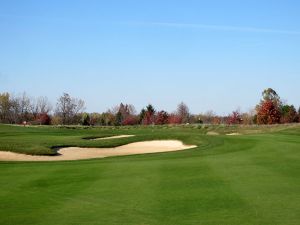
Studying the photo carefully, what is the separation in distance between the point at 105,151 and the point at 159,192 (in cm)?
1628

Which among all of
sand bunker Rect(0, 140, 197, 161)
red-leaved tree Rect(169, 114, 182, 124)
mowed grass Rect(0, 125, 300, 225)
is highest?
red-leaved tree Rect(169, 114, 182, 124)

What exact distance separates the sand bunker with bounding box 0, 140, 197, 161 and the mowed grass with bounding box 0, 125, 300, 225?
16.2ft

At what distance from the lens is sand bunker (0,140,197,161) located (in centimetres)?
2280

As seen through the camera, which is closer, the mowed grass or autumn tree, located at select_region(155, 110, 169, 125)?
the mowed grass

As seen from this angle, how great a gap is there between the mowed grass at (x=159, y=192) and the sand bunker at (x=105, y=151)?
494cm

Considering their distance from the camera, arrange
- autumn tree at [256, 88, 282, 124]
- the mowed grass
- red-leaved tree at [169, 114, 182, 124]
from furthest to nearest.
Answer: red-leaved tree at [169, 114, 182, 124]
autumn tree at [256, 88, 282, 124]
the mowed grass

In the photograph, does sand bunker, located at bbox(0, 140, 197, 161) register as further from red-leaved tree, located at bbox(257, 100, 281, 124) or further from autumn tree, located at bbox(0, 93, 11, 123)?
autumn tree, located at bbox(0, 93, 11, 123)

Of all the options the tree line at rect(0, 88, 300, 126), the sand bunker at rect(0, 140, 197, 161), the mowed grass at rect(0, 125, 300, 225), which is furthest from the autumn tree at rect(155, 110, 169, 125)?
the mowed grass at rect(0, 125, 300, 225)

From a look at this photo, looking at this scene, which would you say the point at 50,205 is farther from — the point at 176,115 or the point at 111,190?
the point at 176,115

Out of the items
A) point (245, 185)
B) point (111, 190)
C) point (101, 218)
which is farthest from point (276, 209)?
point (111, 190)

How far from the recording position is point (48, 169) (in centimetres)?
1605

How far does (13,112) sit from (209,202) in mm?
106157

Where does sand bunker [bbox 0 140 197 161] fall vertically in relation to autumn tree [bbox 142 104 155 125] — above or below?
below

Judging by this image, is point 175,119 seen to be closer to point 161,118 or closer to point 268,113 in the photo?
point 161,118
